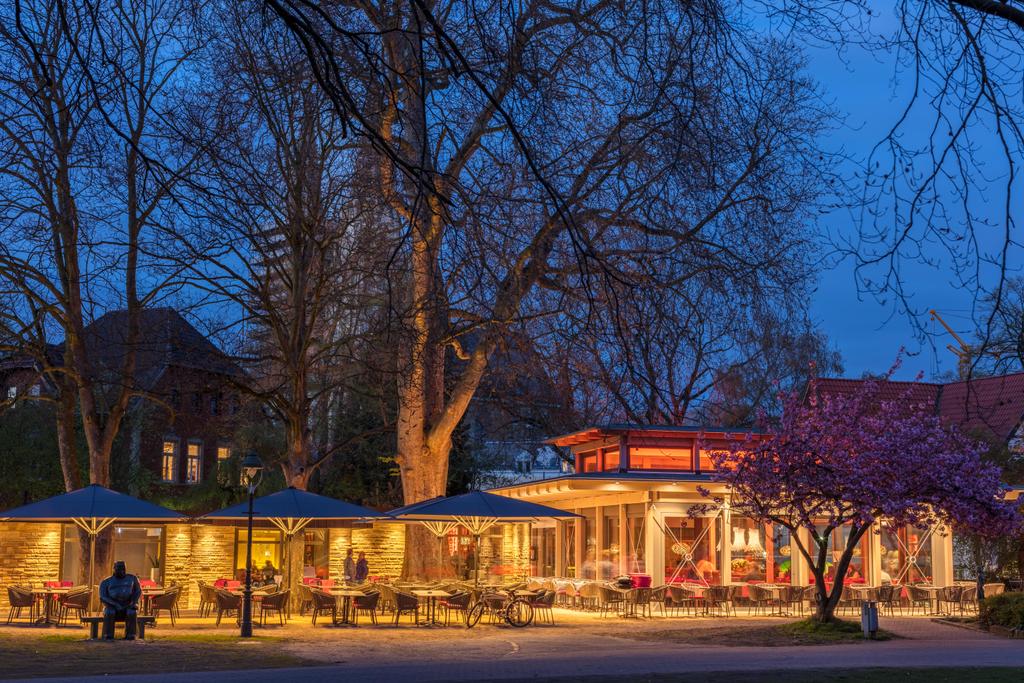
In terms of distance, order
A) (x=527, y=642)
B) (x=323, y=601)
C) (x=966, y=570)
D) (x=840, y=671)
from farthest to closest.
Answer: (x=966, y=570)
(x=323, y=601)
(x=527, y=642)
(x=840, y=671)

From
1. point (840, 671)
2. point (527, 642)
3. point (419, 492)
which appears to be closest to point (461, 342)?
point (419, 492)

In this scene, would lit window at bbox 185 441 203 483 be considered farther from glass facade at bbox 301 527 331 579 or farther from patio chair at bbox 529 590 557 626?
patio chair at bbox 529 590 557 626

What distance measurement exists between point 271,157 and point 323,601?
8174mm

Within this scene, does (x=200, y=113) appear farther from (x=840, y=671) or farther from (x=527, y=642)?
(x=840, y=671)

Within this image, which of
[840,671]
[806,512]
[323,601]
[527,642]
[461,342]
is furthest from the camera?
[461,342]

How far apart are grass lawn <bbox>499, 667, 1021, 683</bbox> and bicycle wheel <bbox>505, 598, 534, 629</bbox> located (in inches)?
354

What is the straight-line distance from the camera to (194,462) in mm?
47375

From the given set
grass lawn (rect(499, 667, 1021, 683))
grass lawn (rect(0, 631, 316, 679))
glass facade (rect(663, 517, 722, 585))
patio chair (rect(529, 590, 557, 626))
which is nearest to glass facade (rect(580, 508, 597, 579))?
glass facade (rect(663, 517, 722, 585))

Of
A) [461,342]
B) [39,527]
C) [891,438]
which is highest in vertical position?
[461,342]

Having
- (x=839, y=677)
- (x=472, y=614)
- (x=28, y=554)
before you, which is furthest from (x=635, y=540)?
(x=839, y=677)

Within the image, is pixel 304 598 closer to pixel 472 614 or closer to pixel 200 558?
pixel 472 614

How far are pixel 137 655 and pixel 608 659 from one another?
6.36 metres

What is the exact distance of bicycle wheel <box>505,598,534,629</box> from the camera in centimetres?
2267

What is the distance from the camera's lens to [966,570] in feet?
116
